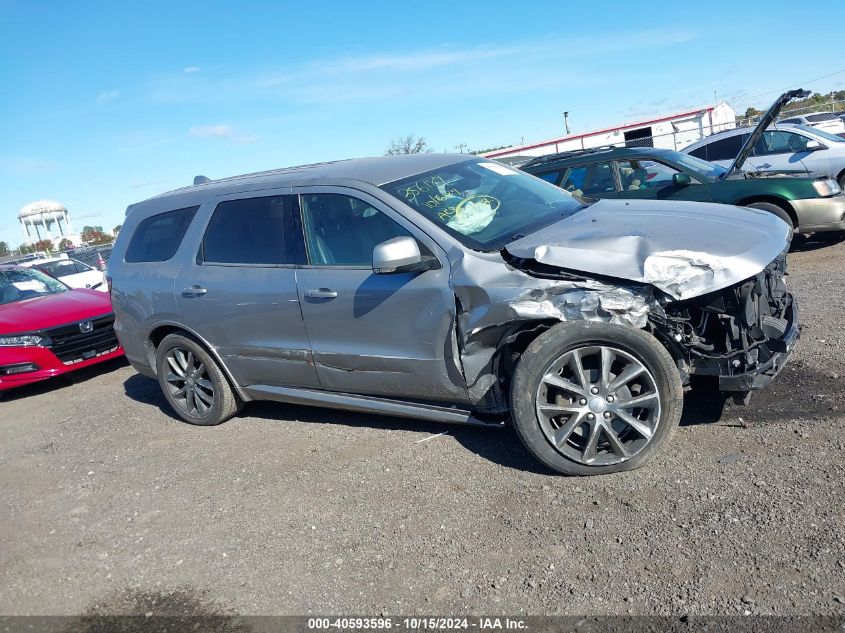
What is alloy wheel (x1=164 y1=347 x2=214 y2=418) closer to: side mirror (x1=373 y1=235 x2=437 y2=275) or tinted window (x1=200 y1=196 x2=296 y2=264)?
tinted window (x1=200 y1=196 x2=296 y2=264)

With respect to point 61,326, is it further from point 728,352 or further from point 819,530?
point 819,530

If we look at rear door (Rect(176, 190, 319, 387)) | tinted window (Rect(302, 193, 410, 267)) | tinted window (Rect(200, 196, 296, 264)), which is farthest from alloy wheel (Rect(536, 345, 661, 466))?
tinted window (Rect(200, 196, 296, 264))

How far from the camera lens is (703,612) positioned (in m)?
2.65

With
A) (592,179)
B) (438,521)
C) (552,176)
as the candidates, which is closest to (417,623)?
(438,521)

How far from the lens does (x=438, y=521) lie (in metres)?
3.66

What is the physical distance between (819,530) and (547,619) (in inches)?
49.7

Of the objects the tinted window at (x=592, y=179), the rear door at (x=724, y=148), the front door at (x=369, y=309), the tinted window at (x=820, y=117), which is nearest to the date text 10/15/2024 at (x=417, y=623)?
the front door at (x=369, y=309)

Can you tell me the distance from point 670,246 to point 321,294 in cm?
216

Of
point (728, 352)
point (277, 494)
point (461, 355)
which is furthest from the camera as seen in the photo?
point (277, 494)

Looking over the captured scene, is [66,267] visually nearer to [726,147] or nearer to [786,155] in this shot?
[726,147]

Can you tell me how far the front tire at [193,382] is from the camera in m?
5.43

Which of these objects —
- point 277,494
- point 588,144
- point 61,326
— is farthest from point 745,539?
point 588,144

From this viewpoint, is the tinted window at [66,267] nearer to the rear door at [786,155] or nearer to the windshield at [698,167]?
the windshield at [698,167]

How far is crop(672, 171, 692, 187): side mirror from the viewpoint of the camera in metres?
8.27
